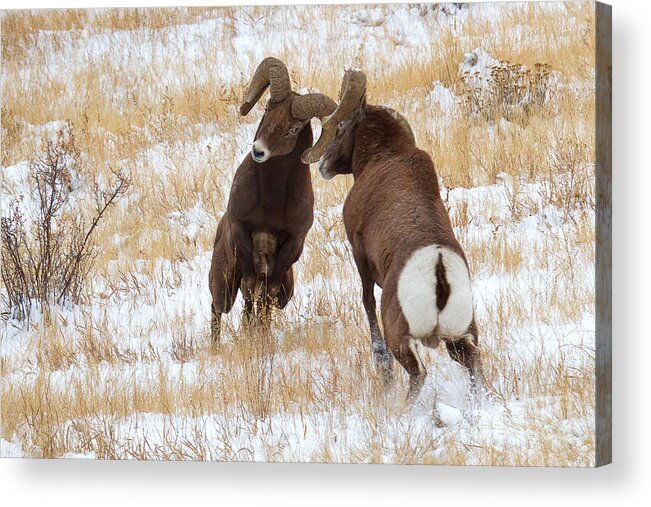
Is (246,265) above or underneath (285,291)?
above

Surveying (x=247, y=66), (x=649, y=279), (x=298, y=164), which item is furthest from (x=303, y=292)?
(x=649, y=279)

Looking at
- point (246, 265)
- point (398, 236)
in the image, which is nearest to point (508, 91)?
point (398, 236)

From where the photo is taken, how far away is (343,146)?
8.01 meters

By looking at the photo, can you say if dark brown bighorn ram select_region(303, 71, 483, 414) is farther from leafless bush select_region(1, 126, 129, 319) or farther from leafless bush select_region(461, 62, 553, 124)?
leafless bush select_region(1, 126, 129, 319)

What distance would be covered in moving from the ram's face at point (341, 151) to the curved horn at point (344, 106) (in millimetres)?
36

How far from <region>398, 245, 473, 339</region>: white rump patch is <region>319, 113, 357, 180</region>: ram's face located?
1.29m

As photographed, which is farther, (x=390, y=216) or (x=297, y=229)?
(x=297, y=229)

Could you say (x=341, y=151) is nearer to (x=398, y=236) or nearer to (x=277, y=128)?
(x=277, y=128)

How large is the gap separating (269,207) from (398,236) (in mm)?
1495

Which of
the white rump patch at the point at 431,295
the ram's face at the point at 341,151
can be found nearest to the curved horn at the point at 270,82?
the ram's face at the point at 341,151

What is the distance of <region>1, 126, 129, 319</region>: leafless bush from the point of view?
8.25 meters

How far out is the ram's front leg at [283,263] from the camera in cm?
830

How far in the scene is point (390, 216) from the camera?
24.0 feet

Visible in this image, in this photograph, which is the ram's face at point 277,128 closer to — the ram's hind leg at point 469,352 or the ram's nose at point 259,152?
the ram's nose at point 259,152
